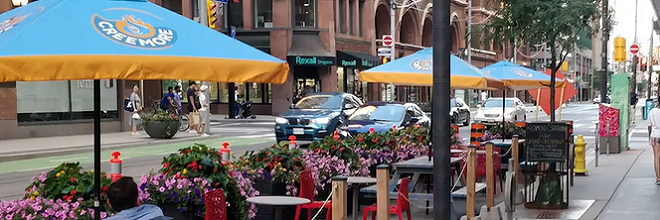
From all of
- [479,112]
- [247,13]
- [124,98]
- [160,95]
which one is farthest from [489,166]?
[160,95]

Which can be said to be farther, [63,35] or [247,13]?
[247,13]

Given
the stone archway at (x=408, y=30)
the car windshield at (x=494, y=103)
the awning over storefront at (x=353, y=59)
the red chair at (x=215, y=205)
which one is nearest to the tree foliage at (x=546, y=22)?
the red chair at (x=215, y=205)

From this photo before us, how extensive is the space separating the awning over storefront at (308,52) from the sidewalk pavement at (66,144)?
1463 centimetres

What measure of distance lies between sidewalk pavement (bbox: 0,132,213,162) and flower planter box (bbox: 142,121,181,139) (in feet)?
0.76

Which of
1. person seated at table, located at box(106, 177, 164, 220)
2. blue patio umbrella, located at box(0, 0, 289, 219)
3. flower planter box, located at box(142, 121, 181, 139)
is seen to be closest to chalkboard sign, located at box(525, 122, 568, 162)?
blue patio umbrella, located at box(0, 0, 289, 219)

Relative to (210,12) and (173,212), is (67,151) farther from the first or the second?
(173,212)

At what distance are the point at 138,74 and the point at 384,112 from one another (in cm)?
1523

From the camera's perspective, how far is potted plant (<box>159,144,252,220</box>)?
22.4ft

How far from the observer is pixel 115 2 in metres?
5.21

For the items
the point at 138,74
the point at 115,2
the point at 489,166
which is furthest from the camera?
the point at 489,166

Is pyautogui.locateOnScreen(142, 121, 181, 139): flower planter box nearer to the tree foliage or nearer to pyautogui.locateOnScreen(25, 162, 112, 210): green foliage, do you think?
the tree foliage

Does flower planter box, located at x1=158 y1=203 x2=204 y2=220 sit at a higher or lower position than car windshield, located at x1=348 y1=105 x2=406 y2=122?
lower

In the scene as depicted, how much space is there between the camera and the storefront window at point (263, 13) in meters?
41.7

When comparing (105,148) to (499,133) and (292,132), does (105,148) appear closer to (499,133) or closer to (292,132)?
(292,132)
